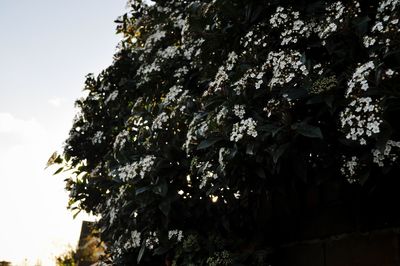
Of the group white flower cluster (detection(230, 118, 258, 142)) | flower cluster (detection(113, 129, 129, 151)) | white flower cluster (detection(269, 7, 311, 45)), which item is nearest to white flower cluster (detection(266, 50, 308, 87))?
white flower cluster (detection(269, 7, 311, 45))

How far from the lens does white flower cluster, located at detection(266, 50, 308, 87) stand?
2.36 m

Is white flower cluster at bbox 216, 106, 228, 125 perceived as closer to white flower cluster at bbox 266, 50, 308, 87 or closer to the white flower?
white flower cluster at bbox 266, 50, 308, 87

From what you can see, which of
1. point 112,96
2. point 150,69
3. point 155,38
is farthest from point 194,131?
point 112,96

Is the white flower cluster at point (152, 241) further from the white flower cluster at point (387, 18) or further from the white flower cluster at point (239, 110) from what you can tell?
the white flower cluster at point (387, 18)

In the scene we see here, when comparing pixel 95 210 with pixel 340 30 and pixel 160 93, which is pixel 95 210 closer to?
pixel 160 93

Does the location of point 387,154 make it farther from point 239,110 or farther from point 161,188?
point 161,188

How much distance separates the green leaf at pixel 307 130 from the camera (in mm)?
2139

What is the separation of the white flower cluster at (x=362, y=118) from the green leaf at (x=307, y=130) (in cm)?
15

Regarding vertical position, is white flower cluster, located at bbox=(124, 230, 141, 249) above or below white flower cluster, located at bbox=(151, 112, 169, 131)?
below

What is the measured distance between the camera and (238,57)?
293 cm

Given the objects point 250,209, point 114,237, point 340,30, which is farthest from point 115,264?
point 340,30

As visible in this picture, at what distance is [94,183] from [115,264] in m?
0.87

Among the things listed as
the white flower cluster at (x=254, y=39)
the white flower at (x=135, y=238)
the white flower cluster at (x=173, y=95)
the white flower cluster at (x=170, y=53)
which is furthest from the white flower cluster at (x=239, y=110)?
the white flower cluster at (x=170, y=53)

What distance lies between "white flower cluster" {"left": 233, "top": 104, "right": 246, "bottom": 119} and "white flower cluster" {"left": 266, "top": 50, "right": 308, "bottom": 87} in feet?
0.74
